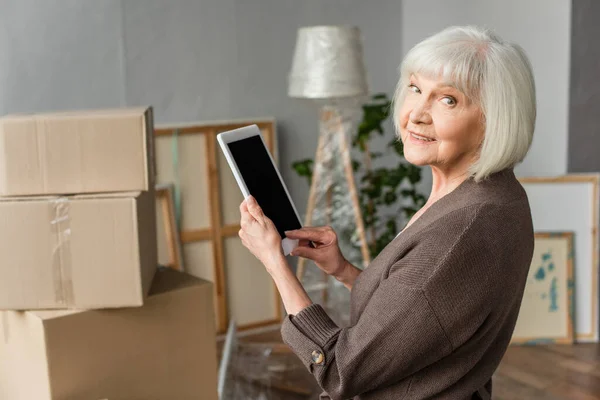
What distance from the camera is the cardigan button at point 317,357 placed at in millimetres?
1112

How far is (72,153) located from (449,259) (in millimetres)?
964

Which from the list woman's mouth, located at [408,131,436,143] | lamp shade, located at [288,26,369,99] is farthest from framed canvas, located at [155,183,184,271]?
woman's mouth, located at [408,131,436,143]

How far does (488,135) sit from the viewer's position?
1.12m

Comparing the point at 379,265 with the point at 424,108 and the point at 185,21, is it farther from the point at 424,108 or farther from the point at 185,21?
the point at 185,21

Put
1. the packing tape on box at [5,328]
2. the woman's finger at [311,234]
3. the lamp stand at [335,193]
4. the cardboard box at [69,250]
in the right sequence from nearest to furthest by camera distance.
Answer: the woman's finger at [311,234], the cardboard box at [69,250], the packing tape on box at [5,328], the lamp stand at [335,193]

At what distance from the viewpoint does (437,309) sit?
105 cm

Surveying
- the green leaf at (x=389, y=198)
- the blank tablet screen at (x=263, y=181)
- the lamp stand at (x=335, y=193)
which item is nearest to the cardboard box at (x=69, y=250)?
the blank tablet screen at (x=263, y=181)

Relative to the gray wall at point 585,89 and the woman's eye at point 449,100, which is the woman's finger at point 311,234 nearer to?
the woman's eye at point 449,100

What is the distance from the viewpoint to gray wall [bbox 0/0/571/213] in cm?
287

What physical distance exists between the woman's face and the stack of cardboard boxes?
0.70m

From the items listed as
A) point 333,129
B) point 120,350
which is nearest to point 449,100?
point 120,350

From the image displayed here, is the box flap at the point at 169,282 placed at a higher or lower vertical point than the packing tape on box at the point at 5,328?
higher

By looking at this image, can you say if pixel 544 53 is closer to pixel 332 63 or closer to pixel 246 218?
pixel 332 63

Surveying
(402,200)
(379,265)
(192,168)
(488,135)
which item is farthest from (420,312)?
(402,200)
